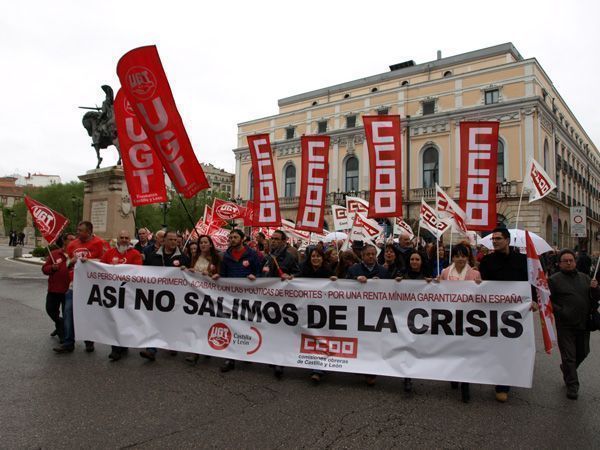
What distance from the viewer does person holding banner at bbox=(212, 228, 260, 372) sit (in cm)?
577

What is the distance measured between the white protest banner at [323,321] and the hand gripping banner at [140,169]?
3.94 feet

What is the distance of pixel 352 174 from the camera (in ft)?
132

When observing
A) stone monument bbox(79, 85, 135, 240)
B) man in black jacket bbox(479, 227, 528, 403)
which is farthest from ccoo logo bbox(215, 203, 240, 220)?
man in black jacket bbox(479, 227, 528, 403)

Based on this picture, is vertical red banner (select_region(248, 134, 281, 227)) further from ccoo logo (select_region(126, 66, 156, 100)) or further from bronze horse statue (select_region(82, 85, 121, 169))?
bronze horse statue (select_region(82, 85, 121, 169))

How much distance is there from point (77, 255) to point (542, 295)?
20.2 feet

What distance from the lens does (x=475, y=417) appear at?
401 centimetres

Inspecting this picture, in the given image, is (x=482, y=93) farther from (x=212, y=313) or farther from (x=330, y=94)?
(x=212, y=313)

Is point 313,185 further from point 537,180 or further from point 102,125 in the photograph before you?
point 102,125

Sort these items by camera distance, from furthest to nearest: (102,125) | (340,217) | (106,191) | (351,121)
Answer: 1. (351,121)
2. (102,125)
3. (106,191)
4. (340,217)

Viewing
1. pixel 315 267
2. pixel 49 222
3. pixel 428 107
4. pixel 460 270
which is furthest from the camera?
pixel 428 107

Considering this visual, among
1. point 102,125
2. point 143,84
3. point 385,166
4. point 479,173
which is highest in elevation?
point 102,125

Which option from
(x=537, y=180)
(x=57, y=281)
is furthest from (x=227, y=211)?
(x=537, y=180)

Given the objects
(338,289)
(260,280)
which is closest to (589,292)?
(338,289)

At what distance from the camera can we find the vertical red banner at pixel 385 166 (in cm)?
650
